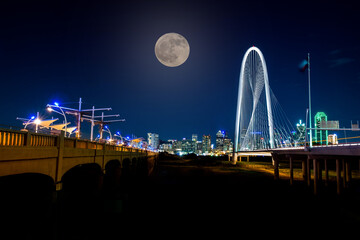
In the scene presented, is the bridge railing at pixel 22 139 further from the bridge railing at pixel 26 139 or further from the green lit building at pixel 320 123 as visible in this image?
the green lit building at pixel 320 123

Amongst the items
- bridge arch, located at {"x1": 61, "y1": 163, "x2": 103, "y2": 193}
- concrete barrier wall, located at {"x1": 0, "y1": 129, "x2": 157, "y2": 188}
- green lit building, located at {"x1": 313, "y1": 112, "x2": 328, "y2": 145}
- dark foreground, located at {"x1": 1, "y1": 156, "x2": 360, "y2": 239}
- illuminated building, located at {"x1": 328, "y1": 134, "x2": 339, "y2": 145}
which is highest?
green lit building, located at {"x1": 313, "y1": 112, "x2": 328, "y2": 145}

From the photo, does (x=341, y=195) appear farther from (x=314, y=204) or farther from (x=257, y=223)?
(x=257, y=223)

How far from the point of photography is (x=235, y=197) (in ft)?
95.8

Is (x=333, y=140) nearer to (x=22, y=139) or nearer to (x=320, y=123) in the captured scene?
(x=320, y=123)

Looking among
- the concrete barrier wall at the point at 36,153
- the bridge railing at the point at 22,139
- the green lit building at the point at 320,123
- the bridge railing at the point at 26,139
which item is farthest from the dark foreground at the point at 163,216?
the green lit building at the point at 320,123

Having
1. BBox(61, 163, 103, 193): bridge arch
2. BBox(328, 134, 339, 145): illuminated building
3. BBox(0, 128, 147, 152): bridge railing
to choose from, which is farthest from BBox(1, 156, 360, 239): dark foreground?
BBox(328, 134, 339, 145): illuminated building

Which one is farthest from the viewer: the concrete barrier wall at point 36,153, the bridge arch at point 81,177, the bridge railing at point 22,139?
the bridge arch at point 81,177

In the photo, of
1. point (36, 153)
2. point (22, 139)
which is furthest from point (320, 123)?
point (22, 139)

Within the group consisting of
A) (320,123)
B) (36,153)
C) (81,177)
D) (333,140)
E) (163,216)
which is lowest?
(163,216)

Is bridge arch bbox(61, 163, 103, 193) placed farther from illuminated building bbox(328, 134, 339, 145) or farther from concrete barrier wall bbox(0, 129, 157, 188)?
illuminated building bbox(328, 134, 339, 145)

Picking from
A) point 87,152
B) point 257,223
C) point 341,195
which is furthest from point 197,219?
point 341,195

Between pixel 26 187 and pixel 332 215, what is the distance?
25127mm

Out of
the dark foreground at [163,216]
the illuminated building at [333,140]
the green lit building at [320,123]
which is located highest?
the green lit building at [320,123]

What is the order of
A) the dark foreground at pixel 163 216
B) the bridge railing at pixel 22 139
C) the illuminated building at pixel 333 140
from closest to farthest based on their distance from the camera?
the bridge railing at pixel 22 139, the dark foreground at pixel 163 216, the illuminated building at pixel 333 140
